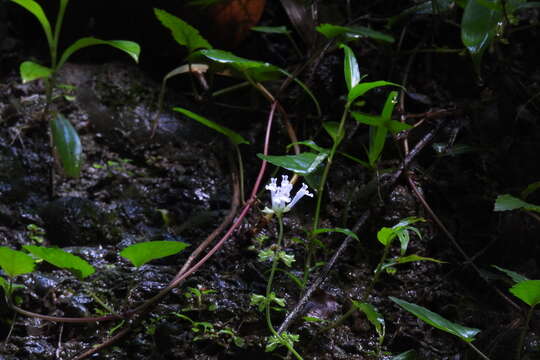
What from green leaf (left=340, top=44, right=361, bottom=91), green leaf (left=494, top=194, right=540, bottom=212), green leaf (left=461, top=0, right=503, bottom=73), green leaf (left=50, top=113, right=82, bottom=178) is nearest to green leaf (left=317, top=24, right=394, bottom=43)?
green leaf (left=340, top=44, right=361, bottom=91)

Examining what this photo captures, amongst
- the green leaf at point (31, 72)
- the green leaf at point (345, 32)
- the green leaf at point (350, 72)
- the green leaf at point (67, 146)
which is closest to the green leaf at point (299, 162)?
the green leaf at point (350, 72)

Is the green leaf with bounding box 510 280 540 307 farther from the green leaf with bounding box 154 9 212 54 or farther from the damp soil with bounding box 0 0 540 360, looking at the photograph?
the green leaf with bounding box 154 9 212 54

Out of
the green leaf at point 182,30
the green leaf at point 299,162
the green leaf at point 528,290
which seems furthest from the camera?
the green leaf at point 182,30

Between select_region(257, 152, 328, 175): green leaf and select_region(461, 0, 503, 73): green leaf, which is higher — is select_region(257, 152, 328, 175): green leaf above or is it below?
below

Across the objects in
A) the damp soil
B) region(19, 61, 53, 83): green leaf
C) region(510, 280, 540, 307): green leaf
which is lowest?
the damp soil

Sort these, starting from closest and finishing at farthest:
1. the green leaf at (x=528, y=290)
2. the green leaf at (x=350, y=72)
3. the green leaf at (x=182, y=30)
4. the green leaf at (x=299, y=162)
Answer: the green leaf at (x=528, y=290) < the green leaf at (x=299, y=162) < the green leaf at (x=350, y=72) < the green leaf at (x=182, y=30)

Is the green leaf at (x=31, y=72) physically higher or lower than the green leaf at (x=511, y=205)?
higher

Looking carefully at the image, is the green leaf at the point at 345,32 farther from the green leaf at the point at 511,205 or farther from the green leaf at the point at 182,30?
the green leaf at the point at 511,205
